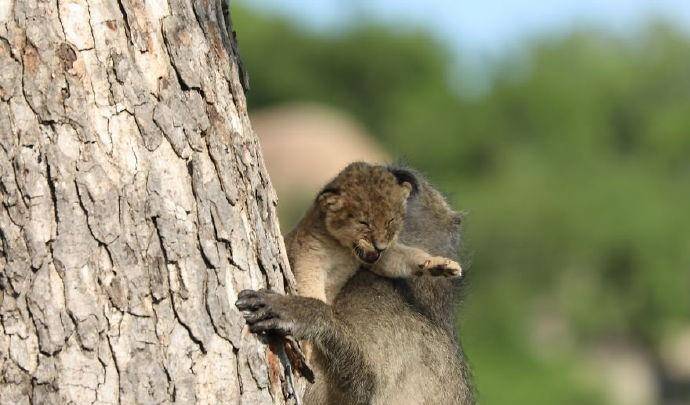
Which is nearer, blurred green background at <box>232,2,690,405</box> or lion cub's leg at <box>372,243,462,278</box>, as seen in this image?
lion cub's leg at <box>372,243,462,278</box>

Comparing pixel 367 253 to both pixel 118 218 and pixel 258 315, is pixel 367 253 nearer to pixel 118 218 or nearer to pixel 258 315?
pixel 258 315

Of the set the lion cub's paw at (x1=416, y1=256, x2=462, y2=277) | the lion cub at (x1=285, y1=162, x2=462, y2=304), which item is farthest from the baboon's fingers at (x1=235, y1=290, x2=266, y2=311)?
the lion cub's paw at (x1=416, y1=256, x2=462, y2=277)

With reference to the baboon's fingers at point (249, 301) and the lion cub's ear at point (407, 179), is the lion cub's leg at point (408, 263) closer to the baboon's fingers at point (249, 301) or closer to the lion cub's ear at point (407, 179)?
the lion cub's ear at point (407, 179)

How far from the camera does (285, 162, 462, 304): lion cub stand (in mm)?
6934

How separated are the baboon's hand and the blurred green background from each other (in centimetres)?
2936

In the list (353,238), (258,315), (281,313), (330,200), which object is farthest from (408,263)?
(258,315)

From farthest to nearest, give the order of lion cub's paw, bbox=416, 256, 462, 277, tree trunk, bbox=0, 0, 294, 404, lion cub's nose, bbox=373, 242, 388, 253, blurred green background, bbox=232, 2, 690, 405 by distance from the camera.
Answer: blurred green background, bbox=232, 2, 690, 405 < lion cub's nose, bbox=373, 242, 388, 253 < lion cub's paw, bbox=416, 256, 462, 277 < tree trunk, bbox=0, 0, 294, 404

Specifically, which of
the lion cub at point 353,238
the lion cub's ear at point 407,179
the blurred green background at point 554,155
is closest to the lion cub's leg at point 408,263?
the lion cub at point 353,238

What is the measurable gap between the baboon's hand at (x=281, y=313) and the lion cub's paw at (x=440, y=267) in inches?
24.3

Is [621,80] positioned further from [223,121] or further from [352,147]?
[223,121]

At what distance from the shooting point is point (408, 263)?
23.2 ft

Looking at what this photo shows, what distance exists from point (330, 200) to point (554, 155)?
43067mm

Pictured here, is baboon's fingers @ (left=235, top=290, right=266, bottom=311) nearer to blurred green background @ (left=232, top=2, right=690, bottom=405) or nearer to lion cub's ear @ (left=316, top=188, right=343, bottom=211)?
lion cub's ear @ (left=316, top=188, right=343, bottom=211)

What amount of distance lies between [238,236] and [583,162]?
44765 millimetres
